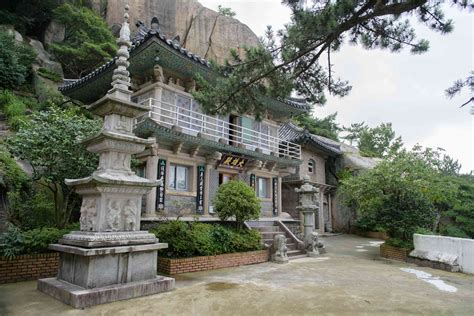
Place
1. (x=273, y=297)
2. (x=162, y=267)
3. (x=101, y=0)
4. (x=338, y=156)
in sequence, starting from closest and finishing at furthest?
1. (x=273, y=297)
2. (x=162, y=267)
3. (x=338, y=156)
4. (x=101, y=0)

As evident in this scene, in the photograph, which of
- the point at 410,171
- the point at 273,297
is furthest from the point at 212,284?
the point at 410,171

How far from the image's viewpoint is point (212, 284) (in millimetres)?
6711

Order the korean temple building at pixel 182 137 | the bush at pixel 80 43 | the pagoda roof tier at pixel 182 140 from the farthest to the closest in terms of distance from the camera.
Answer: the bush at pixel 80 43, the korean temple building at pixel 182 137, the pagoda roof tier at pixel 182 140

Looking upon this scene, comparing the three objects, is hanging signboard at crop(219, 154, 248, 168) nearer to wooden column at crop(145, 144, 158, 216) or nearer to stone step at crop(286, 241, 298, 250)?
wooden column at crop(145, 144, 158, 216)

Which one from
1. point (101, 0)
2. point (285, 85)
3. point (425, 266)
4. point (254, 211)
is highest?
point (101, 0)

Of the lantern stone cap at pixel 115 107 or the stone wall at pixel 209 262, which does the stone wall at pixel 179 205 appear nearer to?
the stone wall at pixel 209 262

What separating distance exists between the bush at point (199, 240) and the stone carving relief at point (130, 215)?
2206 millimetres

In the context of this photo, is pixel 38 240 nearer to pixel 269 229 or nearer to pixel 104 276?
pixel 104 276

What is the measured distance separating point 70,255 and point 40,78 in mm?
15600

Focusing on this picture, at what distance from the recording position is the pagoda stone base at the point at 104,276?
512 cm

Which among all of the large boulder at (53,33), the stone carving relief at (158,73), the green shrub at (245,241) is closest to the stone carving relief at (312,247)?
the green shrub at (245,241)

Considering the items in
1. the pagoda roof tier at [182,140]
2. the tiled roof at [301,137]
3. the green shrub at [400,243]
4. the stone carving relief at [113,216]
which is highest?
the tiled roof at [301,137]

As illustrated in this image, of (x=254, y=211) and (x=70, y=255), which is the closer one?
(x=70, y=255)

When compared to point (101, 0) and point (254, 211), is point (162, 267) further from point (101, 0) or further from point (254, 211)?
point (101, 0)
